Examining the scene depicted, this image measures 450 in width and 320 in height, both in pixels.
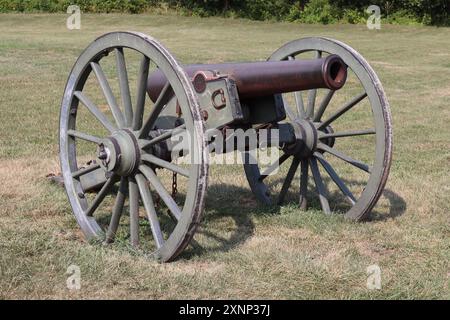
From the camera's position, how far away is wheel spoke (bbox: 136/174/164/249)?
4.20 meters

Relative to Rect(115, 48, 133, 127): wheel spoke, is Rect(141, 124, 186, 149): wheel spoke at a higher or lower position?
lower

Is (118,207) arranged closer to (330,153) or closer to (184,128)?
(184,128)

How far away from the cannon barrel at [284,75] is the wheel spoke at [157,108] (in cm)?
54

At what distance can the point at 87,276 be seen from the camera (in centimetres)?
392

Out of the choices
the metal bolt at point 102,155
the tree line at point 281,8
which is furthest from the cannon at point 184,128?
the tree line at point 281,8

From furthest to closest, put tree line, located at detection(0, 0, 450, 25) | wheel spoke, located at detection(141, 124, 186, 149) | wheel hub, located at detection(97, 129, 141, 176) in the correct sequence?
tree line, located at detection(0, 0, 450, 25), wheel hub, located at detection(97, 129, 141, 176), wheel spoke, located at detection(141, 124, 186, 149)

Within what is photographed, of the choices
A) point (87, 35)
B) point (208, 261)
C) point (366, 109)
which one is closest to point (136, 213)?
point (208, 261)

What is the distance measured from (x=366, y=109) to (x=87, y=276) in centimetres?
865

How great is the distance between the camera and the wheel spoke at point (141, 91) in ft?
13.8

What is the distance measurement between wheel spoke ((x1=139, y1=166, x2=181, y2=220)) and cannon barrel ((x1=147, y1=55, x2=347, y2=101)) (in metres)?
0.82

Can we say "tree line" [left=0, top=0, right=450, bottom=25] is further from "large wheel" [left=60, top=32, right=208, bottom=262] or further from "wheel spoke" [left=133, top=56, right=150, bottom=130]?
"wheel spoke" [left=133, top=56, right=150, bottom=130]

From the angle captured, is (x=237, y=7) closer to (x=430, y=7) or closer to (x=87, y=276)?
(x=430, y=7)

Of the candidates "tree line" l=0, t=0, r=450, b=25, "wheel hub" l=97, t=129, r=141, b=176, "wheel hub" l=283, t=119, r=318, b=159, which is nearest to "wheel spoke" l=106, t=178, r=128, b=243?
"wheel hub" l=97, t=129, r=141, b=176

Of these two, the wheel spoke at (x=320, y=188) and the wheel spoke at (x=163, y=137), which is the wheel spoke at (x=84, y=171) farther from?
the wheel spoke at (x=320, y=188)
